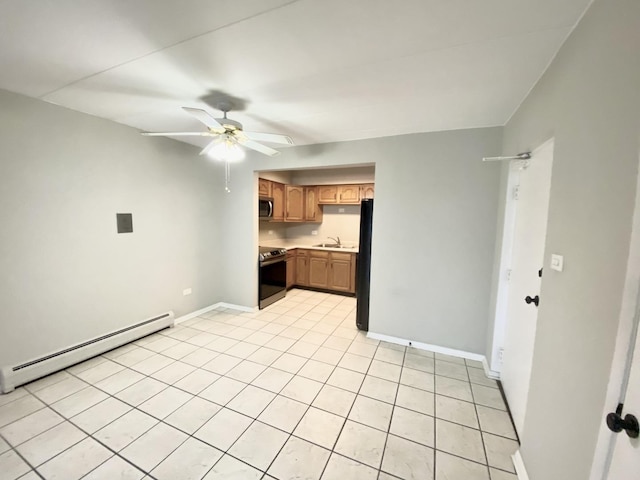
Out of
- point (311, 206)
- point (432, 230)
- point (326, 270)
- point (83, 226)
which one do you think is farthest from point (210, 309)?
point (432, 230)

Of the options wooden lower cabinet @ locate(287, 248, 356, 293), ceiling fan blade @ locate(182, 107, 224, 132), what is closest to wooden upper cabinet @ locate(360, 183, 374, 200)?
wooden lower cabinet @ locate(287, 248, 356, 293)

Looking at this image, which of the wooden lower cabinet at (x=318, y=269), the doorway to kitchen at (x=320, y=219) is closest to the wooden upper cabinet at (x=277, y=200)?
the doorway to kitchen at (x=320, y=219)

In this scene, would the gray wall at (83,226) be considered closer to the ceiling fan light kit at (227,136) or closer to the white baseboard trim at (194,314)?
the white baseboard trim at (194,314)

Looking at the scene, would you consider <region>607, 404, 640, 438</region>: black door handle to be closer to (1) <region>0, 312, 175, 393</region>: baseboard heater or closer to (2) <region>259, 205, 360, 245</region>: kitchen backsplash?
(1) <region>0, 312, 175, 393</region>: baseboard heater

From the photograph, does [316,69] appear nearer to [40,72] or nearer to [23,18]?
[23,18]

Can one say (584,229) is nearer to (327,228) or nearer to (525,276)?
(525,276)

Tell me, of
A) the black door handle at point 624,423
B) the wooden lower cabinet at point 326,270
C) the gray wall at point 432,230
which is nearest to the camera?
the black door handle at point 624,423

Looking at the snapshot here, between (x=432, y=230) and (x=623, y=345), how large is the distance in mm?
2067

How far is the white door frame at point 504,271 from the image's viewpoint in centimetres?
214

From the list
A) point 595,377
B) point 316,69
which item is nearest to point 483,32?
point 316,69

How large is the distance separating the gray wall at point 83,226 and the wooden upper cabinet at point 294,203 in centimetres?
183

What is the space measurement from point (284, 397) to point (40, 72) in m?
3.02

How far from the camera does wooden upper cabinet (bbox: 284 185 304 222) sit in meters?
5.00

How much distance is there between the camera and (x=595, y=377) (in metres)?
0.87
